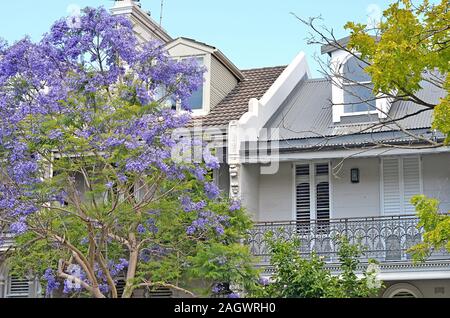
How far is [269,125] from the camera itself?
76.8ft

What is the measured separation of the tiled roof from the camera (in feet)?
75.2

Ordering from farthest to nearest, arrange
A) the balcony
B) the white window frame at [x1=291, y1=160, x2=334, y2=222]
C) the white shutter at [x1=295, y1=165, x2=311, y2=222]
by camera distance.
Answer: the white shutter at [x1=295, y1=165, x2=311, y2=222], the white window frame at [x1=291, y1=160, x2=334, y2=222], the balcony

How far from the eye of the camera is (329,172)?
2206 centimetres

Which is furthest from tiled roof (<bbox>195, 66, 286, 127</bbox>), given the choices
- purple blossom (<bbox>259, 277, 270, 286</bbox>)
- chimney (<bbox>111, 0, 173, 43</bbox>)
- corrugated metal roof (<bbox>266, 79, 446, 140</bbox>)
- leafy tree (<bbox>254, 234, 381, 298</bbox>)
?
leafy tree (<bbox>254, 234, 381, 298</bbox>)

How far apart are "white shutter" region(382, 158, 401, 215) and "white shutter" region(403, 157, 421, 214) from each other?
18cm

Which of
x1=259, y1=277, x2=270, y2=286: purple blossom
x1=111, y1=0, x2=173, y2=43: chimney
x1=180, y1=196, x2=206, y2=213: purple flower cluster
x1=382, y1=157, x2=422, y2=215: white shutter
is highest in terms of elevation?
x1=111, y1=0, x2=173, y2=43: chimney

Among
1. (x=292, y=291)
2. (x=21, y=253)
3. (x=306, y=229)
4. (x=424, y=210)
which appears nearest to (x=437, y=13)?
(x=424, y=210)

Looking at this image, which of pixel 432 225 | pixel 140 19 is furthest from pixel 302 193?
pixel 432 225

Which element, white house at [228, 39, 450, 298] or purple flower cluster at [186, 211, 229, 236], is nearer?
purple flower cluster at [186, 211, 229, 236]

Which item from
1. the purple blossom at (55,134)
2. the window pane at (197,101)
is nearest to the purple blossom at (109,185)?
the purple blossom at (55,134)

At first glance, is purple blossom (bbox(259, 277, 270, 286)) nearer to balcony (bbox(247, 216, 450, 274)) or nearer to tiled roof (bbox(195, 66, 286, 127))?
balcony (bbox(247, 216, 450, 274))

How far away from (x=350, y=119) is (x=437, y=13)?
9.18 metres

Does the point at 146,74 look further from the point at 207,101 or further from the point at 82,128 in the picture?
the point at 207,101

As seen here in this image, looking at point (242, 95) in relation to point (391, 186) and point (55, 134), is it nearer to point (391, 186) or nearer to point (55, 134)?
point (391, 186)
